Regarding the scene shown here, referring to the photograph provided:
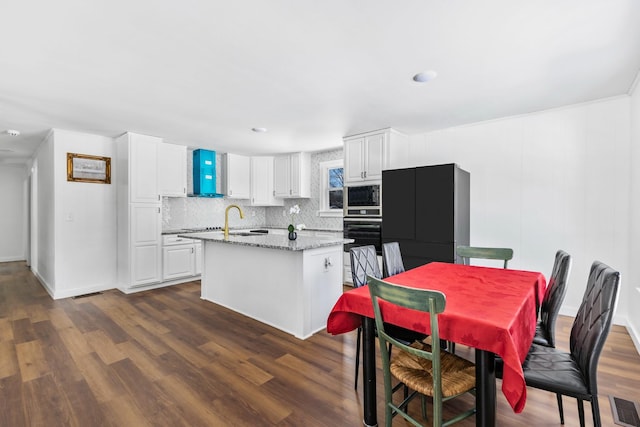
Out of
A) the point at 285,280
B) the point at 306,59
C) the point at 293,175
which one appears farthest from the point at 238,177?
the point at 306,59

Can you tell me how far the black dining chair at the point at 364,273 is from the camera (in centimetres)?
197

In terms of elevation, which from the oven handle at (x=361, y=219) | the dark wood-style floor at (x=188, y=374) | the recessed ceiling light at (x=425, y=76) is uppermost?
the recessed ceiling light at (x=425, y=76)

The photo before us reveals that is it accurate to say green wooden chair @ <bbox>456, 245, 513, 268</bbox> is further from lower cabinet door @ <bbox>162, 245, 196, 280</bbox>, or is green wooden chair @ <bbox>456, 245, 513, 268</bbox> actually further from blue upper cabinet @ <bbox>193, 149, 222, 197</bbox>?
blue upper cabinet @ <bbox>193, 149, 222, 197</bbox>

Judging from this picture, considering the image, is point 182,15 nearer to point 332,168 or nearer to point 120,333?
point 120,333

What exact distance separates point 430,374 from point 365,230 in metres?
3.08

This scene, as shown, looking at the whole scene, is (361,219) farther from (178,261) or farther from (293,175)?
(178,261)

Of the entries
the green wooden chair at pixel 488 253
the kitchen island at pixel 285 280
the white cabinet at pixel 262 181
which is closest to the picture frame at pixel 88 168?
the kitchen island at pixel 285 280

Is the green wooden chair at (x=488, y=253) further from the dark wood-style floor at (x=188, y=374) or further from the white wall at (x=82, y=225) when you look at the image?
the white wall at (x=82, y=225)

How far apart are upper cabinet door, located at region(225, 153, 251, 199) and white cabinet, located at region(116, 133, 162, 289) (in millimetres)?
1459

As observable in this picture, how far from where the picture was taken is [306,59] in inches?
91.8

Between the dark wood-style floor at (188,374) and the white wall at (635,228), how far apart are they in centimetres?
21

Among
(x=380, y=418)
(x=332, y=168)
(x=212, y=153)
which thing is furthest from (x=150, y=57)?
(x=332, y=168)

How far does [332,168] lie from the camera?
5.93m

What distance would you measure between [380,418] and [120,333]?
8.79ft
